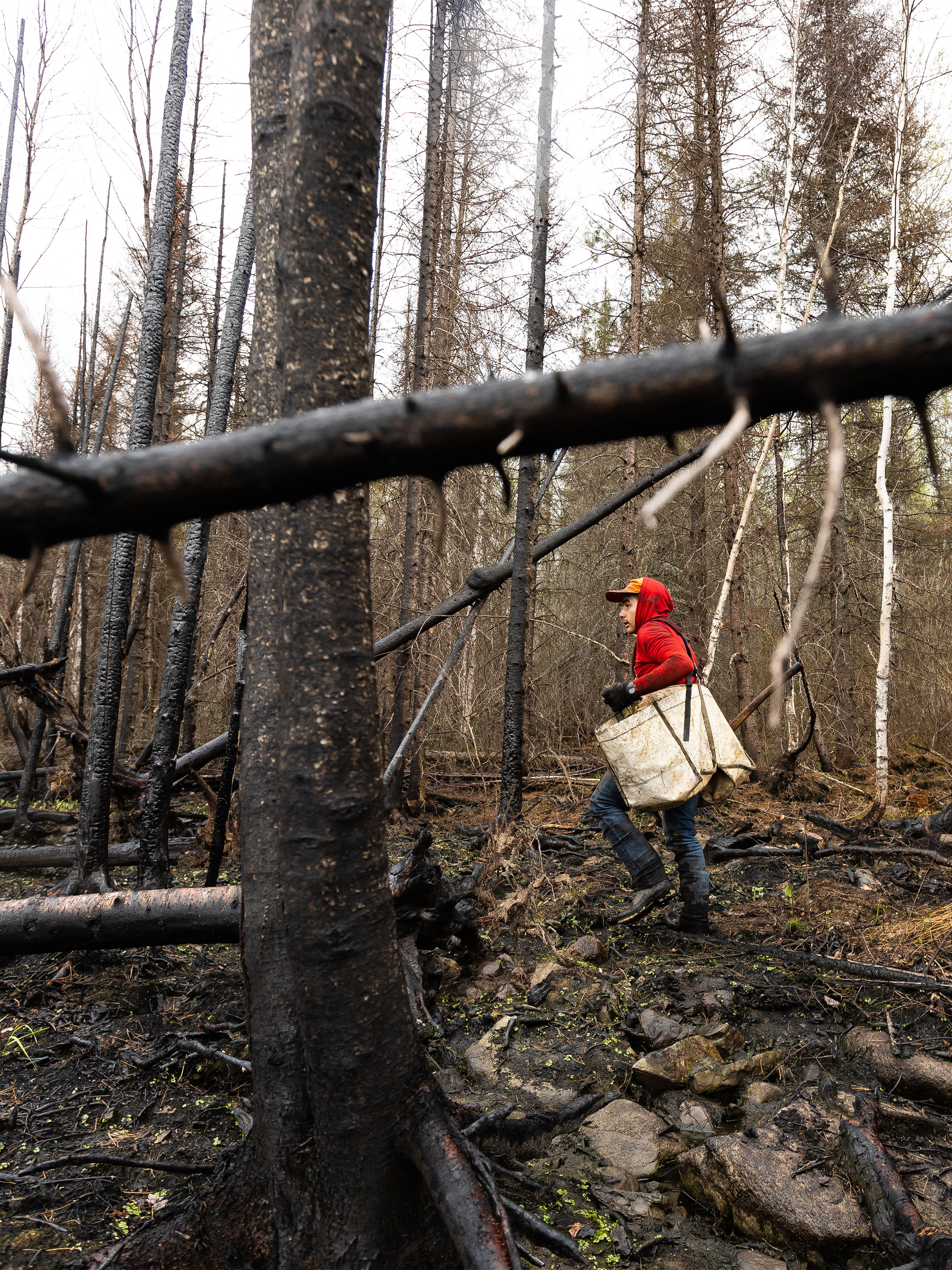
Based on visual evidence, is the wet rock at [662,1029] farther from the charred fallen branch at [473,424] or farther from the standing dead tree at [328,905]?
the charred fallen branch at [473,424]

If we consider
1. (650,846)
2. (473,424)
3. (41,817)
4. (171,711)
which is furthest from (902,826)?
(41,817)

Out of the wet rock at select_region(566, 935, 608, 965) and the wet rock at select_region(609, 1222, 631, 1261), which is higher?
the wet rock at select_region(566, 935, 608, 965)

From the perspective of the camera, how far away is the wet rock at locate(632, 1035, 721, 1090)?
11.1 ft

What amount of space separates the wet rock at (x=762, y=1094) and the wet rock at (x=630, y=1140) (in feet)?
1.48

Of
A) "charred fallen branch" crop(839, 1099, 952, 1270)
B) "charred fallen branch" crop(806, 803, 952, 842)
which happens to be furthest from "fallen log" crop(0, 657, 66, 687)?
"charred fallen branch" crop(806, 803, 952, 842)

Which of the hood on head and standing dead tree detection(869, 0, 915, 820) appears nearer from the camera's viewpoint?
the hood on head

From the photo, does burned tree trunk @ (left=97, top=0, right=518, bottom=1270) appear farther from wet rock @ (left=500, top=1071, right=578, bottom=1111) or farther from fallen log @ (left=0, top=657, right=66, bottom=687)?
fallen log @ (left=0, top=657, right=66, bottom=687)

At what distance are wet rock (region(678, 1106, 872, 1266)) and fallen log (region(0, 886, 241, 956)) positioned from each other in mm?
2108

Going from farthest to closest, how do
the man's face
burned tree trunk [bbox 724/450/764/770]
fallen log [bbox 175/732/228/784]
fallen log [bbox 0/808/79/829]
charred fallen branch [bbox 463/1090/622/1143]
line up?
burned tree trunk [bbox 724/450/764/770]
fallen log [bbox 0/808/79/829]
fallen log [bbox 175/732/228/784]
the man's face
charred fallen branch [bbox 463/1090/622/1143]

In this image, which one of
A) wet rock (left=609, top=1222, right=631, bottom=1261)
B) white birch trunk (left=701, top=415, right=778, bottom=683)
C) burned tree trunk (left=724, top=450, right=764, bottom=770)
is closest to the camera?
wet rock (left=609, top=1222, right=631, bottom=1261)

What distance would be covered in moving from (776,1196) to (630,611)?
3.47 meters

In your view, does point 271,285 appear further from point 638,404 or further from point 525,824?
point 525,824

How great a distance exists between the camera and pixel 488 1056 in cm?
364

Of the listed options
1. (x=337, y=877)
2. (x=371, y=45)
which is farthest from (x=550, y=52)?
(x=337, y=877)
